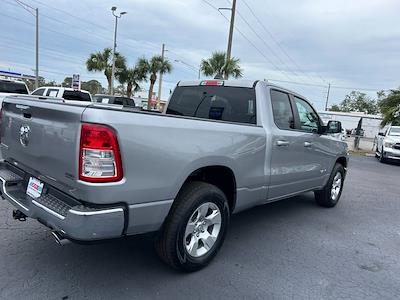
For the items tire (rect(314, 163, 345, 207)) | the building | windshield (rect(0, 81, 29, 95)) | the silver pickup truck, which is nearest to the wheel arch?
the silver pickup truck

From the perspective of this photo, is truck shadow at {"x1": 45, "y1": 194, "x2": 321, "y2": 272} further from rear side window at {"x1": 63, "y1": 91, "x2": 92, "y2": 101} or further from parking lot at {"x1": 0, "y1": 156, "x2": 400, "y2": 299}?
rear side window at {"x1": 63, "y1": 91, "x2": 92, "y2": 101}

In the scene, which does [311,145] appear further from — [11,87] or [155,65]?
[155,65]

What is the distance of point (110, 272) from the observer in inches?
129

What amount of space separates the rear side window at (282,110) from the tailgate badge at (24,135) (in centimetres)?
273

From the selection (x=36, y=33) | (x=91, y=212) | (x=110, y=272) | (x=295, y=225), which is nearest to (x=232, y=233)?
(x=295, y=225)

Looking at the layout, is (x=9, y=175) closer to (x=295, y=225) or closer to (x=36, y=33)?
(x=295, y=225)

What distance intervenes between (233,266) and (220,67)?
2021 cm

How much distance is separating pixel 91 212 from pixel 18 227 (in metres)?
2.25

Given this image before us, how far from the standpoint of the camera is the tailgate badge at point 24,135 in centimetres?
310

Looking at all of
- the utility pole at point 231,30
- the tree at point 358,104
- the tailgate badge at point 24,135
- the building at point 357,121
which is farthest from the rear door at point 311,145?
the tree at point 358,104

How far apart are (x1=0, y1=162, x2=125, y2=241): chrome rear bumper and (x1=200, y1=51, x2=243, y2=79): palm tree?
19421mm

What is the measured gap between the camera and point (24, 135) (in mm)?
3158

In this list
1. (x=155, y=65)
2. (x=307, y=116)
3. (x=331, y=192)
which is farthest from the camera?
(x=155, y=65)

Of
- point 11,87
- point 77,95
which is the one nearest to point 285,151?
point 11,87
